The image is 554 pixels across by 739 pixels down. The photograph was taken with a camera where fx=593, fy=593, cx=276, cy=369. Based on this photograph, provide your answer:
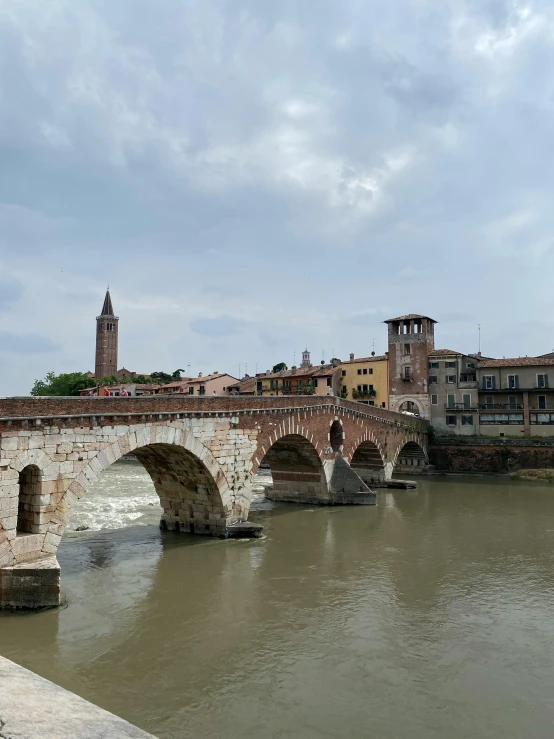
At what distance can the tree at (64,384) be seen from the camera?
72.4 meters

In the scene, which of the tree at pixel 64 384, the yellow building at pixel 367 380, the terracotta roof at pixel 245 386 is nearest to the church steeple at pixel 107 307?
the tree at pixel 64 384

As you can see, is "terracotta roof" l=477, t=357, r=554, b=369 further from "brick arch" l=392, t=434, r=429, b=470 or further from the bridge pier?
the bridge pier

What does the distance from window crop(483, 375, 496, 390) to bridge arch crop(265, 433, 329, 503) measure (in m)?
19.8

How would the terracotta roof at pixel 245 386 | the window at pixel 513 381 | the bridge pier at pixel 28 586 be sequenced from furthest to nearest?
the terracotta roof at pixel 245 386 → the window at pixel 513 381 → the bridge pier at pixel 28 586

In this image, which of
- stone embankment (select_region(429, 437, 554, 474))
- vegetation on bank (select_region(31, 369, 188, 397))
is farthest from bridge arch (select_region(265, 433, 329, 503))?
vegetation on bank (select_region(31, 369, 188, 397))

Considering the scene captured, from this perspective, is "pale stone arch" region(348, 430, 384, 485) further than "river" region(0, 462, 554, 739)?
Yes

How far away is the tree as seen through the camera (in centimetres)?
7244

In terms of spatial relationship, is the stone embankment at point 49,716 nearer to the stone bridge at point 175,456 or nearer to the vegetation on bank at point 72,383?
the stone bridge at point 175,456

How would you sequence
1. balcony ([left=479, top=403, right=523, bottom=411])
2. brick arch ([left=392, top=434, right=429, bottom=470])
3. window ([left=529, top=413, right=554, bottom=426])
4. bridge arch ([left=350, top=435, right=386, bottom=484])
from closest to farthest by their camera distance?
bridge arch ([left=350, top=435, right=386, bottom=484]), brick arch ([left=392, top=434, right=429, bottom=470]), window ([left=529, top=413, right=554, bottom=426]), balcony ([left=479, top=403, right=523, bottom=411])

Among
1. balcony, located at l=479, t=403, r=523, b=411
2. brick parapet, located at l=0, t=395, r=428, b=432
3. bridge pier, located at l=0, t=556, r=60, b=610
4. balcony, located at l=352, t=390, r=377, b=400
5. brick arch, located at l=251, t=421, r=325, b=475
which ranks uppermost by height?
balcony, located at l=352, t=390, r=377, b=400

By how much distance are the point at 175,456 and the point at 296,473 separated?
405 inches

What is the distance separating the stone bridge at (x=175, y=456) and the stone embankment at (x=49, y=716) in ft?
22.3

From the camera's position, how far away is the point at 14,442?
12.8 metres

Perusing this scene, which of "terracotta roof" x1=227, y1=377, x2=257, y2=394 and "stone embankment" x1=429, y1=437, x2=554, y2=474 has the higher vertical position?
"terracotta roof" x1=227, y1=377, x2=257, y2=394
